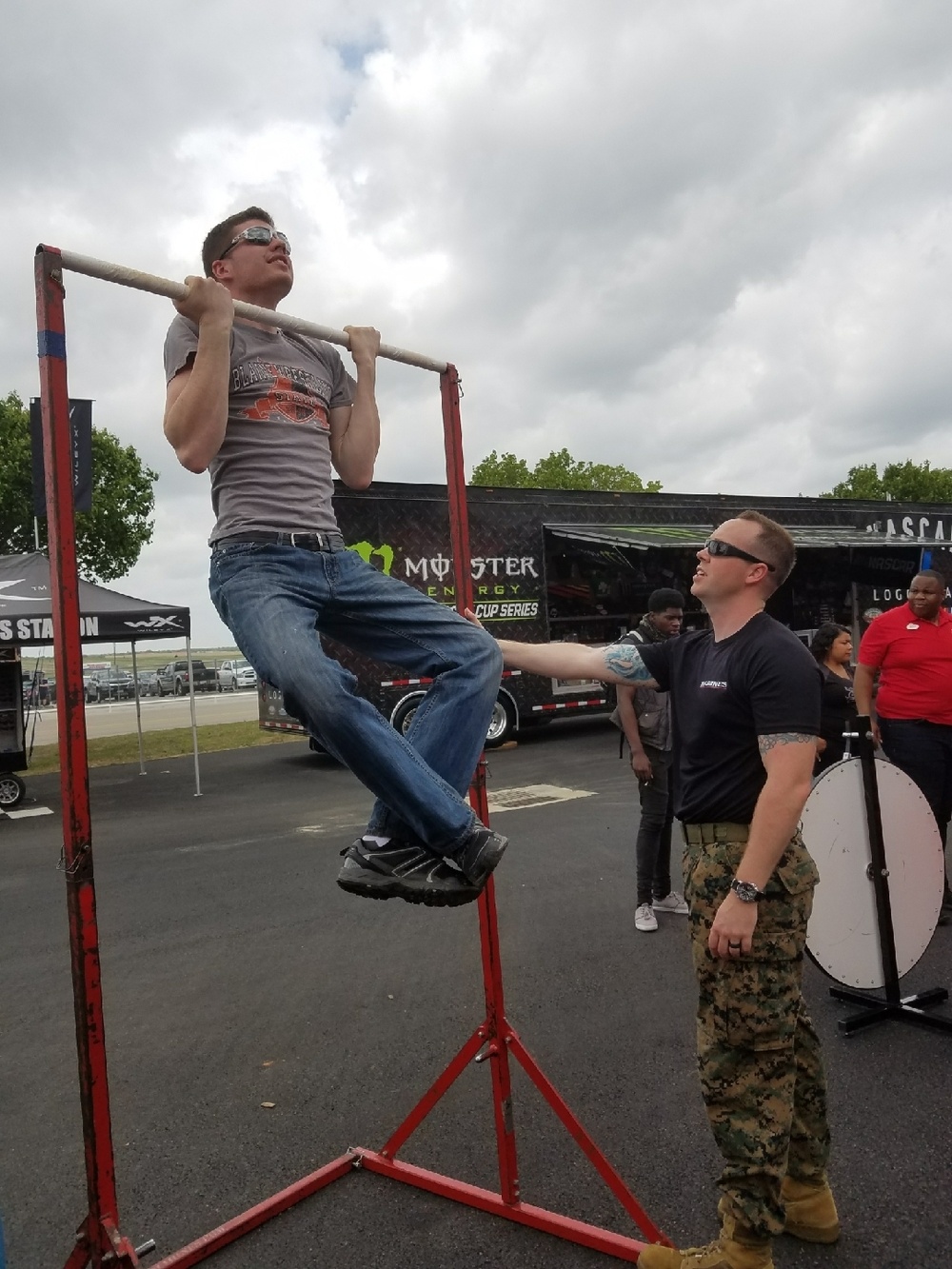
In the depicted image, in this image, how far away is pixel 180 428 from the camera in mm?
2082

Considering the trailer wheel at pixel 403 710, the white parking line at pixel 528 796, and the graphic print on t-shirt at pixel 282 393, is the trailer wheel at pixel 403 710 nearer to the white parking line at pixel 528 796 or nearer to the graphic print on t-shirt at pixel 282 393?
the white parking line at pixel 528 796

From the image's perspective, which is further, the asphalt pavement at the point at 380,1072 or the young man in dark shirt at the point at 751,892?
the asphalt pavement at the point at 380,1072

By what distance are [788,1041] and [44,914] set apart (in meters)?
5.46

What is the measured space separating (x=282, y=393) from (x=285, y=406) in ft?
0.11

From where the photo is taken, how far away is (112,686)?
47.5 metres

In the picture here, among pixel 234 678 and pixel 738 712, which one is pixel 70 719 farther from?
pixel 234 678

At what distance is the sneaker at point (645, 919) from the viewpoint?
215 inches

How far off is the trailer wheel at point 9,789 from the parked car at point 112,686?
117 feet

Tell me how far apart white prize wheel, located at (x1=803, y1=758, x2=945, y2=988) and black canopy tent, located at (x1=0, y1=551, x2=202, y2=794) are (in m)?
8.11

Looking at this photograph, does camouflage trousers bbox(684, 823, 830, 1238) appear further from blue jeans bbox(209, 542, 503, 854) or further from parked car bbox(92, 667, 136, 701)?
parked car bbox(92, 667, 136, 701)

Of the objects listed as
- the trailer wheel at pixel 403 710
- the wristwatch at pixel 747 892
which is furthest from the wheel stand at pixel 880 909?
the trailer wheel at pixel 403 710

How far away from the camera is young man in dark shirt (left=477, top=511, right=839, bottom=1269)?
7.88ft

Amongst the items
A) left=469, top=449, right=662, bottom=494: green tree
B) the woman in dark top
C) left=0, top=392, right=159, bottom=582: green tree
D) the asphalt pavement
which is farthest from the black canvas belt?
left=469, top=449, right=662, bottom=494: green tree

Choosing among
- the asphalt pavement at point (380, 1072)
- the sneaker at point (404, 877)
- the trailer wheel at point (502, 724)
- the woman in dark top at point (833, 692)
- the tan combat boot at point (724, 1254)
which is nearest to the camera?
the sneaker at point (404, 877)
